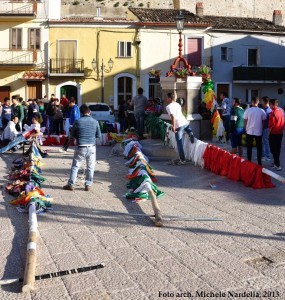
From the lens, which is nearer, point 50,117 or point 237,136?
point 237,136

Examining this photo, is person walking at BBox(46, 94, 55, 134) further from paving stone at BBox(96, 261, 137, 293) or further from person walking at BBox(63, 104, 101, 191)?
paving stone at BBox(96, 261, 137, 293)

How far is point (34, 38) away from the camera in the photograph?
103 feet

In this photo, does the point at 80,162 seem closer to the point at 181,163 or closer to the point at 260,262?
the point at 181,163

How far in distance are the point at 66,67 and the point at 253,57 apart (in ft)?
42.5

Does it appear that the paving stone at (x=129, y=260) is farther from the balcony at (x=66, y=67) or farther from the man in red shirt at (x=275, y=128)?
the balcony at (x=66, y=67)

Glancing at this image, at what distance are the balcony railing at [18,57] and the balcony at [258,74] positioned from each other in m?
13.2

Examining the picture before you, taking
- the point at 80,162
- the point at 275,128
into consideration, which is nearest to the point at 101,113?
the point at 275,128

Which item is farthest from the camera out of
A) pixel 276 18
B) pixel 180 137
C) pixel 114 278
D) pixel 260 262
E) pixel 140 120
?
pixel 276 18

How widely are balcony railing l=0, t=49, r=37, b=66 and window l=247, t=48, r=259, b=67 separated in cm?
1439

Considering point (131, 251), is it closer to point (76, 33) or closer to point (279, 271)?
point (279, 271)

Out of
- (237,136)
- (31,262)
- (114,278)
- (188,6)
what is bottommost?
(114,278)

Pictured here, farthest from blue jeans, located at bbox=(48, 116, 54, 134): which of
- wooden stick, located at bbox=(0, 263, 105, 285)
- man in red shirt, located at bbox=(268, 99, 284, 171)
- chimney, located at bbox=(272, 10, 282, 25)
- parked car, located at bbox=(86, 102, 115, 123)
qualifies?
chimney, located at bbox=(272, 10, 282, 25)

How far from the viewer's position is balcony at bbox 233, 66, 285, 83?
1345 inches

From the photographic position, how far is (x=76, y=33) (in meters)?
31.8
